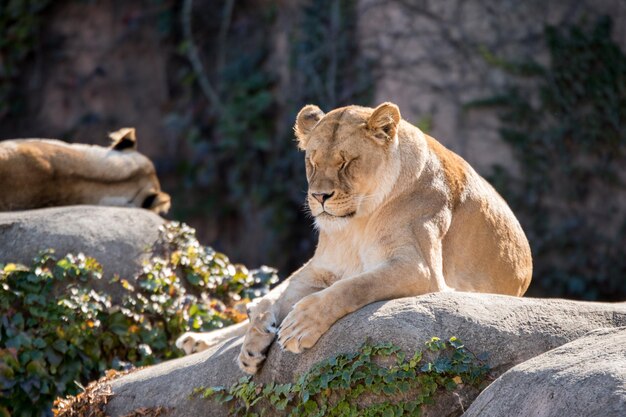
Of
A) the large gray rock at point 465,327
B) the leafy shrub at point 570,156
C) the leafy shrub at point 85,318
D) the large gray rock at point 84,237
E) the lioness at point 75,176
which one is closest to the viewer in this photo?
the large gray rock at point 465,327

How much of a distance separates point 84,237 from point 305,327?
8.96 ft

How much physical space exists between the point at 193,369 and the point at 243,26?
30.7 feet

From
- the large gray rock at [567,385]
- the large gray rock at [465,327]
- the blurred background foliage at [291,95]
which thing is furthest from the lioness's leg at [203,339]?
the blurred background foliage at [291,95]

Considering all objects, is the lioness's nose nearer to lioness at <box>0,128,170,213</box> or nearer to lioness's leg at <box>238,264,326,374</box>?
lioness's leg at <box>238,264,326,374</box>

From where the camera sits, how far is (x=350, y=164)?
203 inches

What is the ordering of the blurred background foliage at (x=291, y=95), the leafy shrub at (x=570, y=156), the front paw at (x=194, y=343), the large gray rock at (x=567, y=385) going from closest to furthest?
1. the large gray rock at (x=567, y=385)
2. the front paw at (x=194, y=343)
3. the leafy shrub at (x=570, y=156)
4. the blurred background foliage at (x=291, y=95)

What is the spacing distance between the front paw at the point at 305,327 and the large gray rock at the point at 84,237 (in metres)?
2.47

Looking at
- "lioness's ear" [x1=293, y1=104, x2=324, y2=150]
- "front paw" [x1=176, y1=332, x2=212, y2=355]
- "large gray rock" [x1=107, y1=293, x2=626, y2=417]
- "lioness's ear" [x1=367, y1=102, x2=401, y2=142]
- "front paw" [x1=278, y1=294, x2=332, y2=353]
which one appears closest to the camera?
"large gray rock" [x1=107, y1=293, x2=626, y2=417]

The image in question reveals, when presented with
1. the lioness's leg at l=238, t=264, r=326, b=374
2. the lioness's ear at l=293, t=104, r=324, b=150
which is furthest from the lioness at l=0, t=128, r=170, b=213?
the lioness's ear at l=293, t=104, r=324, b=150

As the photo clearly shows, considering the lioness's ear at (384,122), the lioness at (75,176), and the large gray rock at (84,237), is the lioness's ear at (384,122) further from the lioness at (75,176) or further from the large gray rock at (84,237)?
the lioness at (75,176)

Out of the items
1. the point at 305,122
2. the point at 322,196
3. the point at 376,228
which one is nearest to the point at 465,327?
the point at 376,228

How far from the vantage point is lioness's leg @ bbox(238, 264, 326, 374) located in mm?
4992

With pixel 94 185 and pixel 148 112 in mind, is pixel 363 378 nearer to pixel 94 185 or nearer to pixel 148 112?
pixel 94 185

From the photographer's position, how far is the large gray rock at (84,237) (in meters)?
6.91
